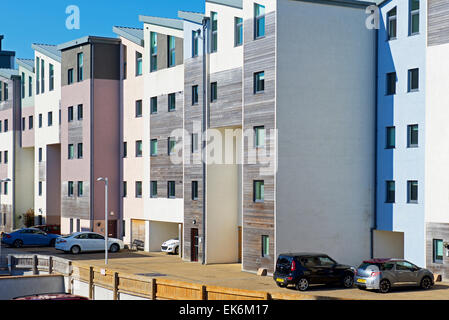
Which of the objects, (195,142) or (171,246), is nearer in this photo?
(195,142)

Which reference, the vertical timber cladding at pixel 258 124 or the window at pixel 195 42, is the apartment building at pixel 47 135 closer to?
the window at pixel 195 42

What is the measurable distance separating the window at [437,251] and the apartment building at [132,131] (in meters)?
21.0

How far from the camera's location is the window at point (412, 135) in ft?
109

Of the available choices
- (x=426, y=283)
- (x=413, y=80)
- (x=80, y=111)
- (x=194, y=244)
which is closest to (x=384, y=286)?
(x=426, y=283)

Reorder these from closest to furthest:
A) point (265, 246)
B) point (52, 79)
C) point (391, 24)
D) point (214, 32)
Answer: point (265, 246)
point (391, 24)
point (214, 32)
point (52, 79)

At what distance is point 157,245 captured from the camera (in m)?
46.4

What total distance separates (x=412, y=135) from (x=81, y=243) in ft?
70.1

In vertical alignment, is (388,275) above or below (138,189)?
below

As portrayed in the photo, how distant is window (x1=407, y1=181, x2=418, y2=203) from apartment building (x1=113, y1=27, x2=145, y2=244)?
63.2 ft

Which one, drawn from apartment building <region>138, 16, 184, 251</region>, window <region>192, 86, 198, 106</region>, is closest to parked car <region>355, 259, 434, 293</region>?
window <region>192, 86, 198, 106</region>

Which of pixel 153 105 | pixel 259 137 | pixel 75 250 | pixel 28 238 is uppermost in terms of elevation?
pixel 153 105

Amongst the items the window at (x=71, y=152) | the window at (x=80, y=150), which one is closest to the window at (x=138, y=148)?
the window at (x=80, y=150)

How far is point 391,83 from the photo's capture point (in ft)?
114

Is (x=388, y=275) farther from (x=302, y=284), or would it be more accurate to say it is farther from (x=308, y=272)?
(x=302, y=284)
